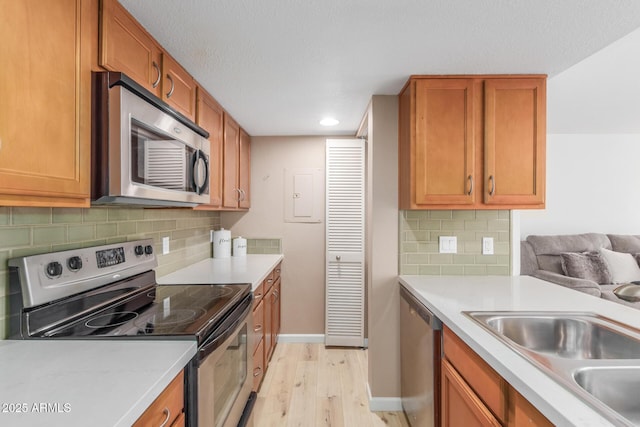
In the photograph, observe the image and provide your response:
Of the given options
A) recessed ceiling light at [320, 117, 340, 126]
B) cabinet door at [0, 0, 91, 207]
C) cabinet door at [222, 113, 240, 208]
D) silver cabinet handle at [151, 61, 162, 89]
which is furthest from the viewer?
recessed ceiling light at [320, 117, 340, 126]

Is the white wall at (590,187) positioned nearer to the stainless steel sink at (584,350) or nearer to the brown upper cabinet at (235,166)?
the stainless steel sink at (584,350)

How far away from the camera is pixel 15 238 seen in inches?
44.6

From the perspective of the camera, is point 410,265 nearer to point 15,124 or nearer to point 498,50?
point 498,50

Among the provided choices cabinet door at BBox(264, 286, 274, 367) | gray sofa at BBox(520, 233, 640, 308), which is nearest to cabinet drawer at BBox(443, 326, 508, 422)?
cabinet door at BBox(264, 286, 274, 367)

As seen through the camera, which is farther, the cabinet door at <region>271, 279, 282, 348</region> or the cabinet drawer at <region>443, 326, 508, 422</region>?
the cabinet door at <region>271, 279, 282, 348</region>

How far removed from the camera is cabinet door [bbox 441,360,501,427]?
1.12 m

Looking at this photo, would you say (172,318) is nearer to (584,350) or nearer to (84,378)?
(84,378)

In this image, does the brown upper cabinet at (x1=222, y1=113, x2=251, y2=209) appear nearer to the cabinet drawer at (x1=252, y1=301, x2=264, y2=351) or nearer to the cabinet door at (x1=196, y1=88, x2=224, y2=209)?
the cabinet door at (x1=196, y1=88, x2=224, y2=209)

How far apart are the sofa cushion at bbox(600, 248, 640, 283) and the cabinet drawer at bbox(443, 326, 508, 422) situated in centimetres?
345

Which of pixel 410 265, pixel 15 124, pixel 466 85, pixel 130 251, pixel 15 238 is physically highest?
pixel 466 85

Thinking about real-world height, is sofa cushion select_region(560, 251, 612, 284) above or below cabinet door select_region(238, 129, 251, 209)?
below

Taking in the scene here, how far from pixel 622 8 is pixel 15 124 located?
2128mm

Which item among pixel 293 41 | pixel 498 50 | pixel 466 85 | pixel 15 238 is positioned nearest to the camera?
pixel 15 238

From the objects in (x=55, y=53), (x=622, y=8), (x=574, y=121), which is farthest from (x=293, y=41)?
(x=574, y=121)
